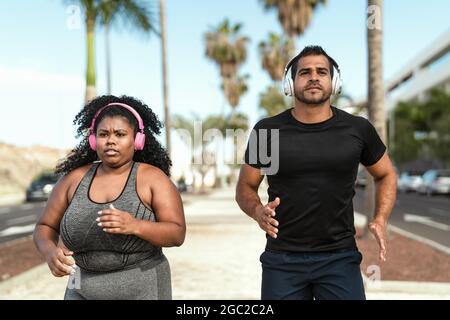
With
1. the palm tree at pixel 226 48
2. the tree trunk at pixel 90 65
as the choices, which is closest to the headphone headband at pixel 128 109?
the tree trunk at pixel 90 65

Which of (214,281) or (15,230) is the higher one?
(214,281)

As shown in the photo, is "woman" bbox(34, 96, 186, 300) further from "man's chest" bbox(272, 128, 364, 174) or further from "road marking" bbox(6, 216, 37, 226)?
"road marking" bbox(6, 216, 37, 226)

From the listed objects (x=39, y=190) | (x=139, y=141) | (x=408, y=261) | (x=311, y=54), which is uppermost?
(x=311, y=54)

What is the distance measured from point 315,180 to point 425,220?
15035 millimetres

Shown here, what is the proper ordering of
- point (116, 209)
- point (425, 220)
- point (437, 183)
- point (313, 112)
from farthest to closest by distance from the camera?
point (437, 183)
point (425, 220)
point (313, 112)
point (116, 209)

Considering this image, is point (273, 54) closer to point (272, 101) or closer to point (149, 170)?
point (272, 101)

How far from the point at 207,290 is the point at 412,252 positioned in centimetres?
425

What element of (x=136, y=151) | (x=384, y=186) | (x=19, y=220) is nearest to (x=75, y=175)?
(x=136, y=151)

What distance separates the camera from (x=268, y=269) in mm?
2955

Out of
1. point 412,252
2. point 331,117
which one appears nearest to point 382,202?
point 331,117

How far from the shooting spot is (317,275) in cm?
288

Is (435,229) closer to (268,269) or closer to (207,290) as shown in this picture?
(207,290)

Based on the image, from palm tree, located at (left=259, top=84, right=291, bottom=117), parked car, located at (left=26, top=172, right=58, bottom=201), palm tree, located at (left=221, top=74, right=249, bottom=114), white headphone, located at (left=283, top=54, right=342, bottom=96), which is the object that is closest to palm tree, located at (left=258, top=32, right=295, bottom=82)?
palm tree, located at (left=259, top=84, right=291, bottom=117)

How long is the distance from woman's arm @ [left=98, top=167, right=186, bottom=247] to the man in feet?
1.61
